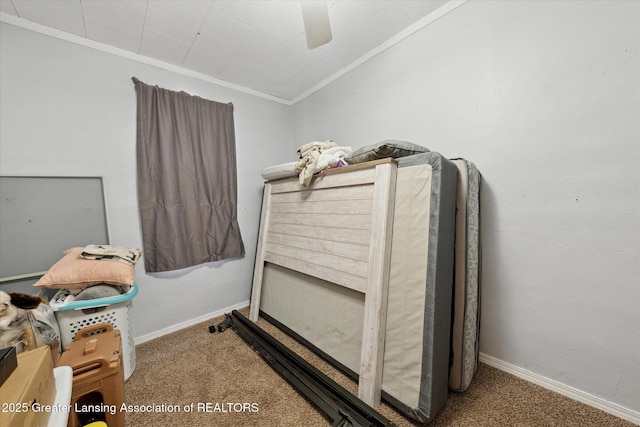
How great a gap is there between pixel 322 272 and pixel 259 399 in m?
0.82

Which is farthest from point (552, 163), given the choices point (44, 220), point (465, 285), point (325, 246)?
point (44, 220)

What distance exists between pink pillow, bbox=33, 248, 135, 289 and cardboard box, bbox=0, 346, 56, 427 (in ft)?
2.68

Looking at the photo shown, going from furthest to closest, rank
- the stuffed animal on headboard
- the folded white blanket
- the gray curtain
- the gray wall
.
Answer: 1. the gray curtain
2. the folded white blanket
3. the gray wall
4. the stuffed animal on headboard

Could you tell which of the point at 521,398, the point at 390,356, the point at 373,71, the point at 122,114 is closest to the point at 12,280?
the point at 122,114

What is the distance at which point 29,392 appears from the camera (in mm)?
622

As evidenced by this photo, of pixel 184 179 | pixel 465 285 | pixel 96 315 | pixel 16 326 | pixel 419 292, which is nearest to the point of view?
pixel 16 326

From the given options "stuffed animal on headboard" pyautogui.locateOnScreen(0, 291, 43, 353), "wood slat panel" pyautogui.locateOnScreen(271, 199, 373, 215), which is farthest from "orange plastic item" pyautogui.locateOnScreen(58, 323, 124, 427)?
"wood slat panel" pyautogui.locateOnScreen(271, 199, 373, 215)

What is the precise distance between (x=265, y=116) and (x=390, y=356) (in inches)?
103

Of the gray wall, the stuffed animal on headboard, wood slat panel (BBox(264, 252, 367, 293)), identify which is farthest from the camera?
wood slat panel (BBox(264, 252, 367, 293))

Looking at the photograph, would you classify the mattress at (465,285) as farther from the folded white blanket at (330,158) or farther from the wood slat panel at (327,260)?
the folded white blanket at (330,158)

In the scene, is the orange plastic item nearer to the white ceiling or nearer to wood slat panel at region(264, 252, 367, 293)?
wood slat panel at region(264, 252, 367, 293)

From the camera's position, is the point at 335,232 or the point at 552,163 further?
the point at 335,232

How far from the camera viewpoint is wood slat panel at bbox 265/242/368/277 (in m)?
1.45

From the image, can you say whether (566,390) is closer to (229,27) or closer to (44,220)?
(229,27)
